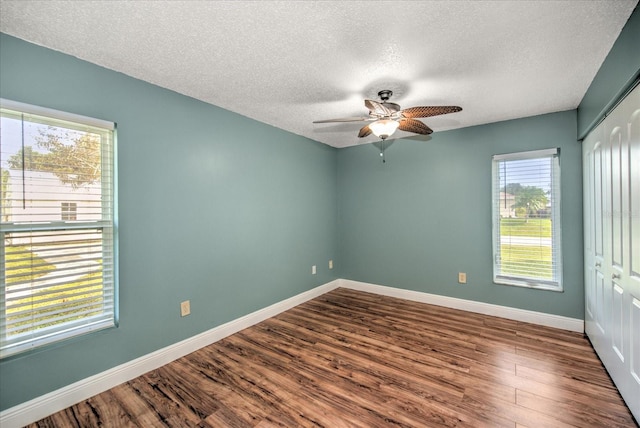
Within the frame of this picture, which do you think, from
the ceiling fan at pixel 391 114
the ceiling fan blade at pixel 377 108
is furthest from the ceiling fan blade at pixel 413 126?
the ceiling fan blade at pixel 377 108

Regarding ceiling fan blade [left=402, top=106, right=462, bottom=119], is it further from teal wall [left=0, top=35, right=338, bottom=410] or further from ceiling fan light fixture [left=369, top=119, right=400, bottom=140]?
teal wall [left=0, top=35, right=338, bottom=410]

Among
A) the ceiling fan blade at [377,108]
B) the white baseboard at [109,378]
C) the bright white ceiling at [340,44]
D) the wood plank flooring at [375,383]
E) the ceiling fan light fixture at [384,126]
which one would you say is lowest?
the wood plank flooring at [375,383]

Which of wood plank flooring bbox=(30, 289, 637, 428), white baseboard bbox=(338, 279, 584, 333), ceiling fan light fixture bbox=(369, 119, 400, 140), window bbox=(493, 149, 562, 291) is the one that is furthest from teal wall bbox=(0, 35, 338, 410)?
window bbox=(493, 149, 562, 291)

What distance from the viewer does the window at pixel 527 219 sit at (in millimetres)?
3154

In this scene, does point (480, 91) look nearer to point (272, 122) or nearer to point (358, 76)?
point (358, 76)

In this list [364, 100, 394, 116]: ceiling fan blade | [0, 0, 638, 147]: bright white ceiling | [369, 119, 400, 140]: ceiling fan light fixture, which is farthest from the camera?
[369, 119, 400, 140]: ceiling fan light fixture

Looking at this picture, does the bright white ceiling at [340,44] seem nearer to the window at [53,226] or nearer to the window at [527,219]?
the window at [53,226]

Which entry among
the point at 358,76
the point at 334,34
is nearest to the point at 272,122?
the point at 358,76

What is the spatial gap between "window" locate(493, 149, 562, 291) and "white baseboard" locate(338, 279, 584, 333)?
326 mm

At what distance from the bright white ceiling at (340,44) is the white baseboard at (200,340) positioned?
7.55ft

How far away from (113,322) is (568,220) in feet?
14.6

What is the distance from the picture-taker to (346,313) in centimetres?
362

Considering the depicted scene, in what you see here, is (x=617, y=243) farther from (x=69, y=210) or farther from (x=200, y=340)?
(x=69, y=210)

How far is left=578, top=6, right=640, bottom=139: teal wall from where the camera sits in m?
1.55
